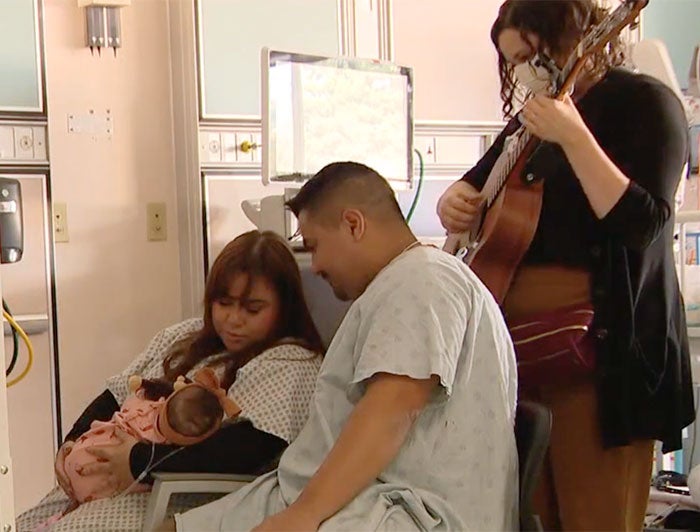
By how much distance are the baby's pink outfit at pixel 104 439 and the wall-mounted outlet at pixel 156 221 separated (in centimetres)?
123

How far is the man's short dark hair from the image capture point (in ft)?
4.33

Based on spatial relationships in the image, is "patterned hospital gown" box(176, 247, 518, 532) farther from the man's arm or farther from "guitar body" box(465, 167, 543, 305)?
"guitar body" box(465, 167, 543, 305)

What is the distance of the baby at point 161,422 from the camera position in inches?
58.2

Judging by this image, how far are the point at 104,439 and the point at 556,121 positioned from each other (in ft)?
3.00

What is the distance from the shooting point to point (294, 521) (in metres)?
1.12

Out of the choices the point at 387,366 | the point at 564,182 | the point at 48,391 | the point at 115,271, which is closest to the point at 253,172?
the point at 115,271

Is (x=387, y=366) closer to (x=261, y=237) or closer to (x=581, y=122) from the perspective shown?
(x=581, y=122)

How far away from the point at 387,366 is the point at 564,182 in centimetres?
50

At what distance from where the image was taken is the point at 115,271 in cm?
275

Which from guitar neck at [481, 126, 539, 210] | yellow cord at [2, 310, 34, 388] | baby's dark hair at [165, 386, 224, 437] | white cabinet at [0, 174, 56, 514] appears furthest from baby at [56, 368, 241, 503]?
white cabinet at [0, 174, 56, 514]

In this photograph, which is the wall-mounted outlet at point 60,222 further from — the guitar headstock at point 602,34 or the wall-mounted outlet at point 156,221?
the guitar headstock at point 602,34

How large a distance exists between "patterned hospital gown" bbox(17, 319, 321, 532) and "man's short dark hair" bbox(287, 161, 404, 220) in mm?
324

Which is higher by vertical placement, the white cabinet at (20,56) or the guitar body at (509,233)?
the white cabinet at (20,56)

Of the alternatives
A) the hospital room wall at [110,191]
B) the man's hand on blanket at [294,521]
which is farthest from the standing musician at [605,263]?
the hospital room wall at [110,191]
